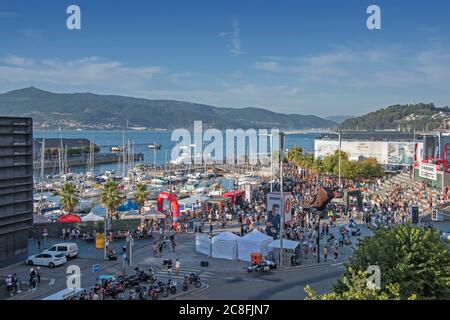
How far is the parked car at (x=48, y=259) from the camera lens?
960 inches

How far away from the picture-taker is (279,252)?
84.6 ft

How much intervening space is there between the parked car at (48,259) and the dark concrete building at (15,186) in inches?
38.0

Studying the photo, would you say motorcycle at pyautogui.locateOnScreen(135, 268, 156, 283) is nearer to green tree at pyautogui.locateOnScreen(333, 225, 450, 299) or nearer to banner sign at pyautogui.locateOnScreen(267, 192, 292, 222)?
banner sign at pyautogui.locateOnScreen(267, 192, 292, 222)

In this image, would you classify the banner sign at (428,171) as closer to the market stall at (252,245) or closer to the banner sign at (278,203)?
the banner sign at (278,203)

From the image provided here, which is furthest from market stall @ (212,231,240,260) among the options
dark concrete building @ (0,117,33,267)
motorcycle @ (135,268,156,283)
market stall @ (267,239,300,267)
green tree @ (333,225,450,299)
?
green tree @ (333,225,450,299)

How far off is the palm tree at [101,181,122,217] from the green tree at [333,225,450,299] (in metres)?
26.3

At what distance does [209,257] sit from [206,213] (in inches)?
582

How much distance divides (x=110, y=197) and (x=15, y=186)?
13.2 m

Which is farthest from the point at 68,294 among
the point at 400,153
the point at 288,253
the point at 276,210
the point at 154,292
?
the point at 400,153
